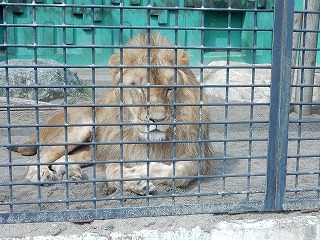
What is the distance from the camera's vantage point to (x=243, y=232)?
267 centimetres

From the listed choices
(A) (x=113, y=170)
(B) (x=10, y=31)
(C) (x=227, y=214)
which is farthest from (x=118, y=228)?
(B) (x=10, y=31)

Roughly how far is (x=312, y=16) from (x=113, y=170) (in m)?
3.83

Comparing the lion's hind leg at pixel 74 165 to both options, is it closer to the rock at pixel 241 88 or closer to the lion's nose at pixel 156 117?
the lion's nose at pixel 156 117

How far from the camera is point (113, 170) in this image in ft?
11.4

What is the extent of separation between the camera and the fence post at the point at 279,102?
2.62m

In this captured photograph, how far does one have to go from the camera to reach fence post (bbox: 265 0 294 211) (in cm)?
262

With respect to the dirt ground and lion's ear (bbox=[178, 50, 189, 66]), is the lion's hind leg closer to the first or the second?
the dirt ground

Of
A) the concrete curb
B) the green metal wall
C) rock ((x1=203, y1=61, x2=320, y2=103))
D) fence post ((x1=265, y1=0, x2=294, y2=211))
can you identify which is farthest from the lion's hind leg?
the green metal wall

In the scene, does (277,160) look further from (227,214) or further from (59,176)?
(59,176)

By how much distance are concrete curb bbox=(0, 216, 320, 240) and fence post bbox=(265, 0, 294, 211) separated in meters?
0.12

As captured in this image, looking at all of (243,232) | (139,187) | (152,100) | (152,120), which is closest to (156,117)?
(152,120)

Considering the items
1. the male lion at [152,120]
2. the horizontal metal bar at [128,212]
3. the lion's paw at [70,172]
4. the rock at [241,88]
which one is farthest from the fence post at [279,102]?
the rock at [241,88]

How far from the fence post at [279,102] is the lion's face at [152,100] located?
0.65m

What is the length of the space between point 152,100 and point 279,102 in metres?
0.89
